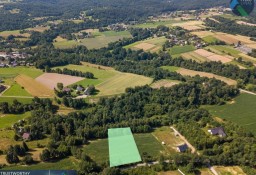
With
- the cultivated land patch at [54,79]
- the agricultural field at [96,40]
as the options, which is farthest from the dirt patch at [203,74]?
the agricultural field at [96,40]

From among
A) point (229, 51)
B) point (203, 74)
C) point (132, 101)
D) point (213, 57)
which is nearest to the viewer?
point (132, 101)

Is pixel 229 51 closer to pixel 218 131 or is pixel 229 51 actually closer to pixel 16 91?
pixel 218 131

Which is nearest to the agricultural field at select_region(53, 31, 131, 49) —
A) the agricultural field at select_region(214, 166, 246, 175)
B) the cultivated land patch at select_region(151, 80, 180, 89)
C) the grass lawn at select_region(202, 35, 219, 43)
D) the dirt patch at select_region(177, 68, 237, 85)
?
the grass lawn at select_region(202, 35, 219, 43)

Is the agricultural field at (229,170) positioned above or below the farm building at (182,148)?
below

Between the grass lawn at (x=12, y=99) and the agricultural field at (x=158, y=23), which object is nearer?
the grass lawn at (x=12, y=99)

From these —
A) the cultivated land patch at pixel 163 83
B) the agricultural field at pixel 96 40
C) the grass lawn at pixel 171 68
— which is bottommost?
the cultivated land patch at pixel 163 83

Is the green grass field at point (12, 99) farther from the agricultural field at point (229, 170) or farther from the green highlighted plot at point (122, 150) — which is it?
the agricultural field at point (229, 170)

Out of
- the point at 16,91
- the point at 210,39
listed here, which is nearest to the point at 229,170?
the point at 16,91

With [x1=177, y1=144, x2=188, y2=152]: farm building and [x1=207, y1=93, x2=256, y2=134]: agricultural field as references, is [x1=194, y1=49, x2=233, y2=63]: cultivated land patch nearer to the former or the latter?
[x1=207, y1=93, x2=256, y2=134]: agricultural field
